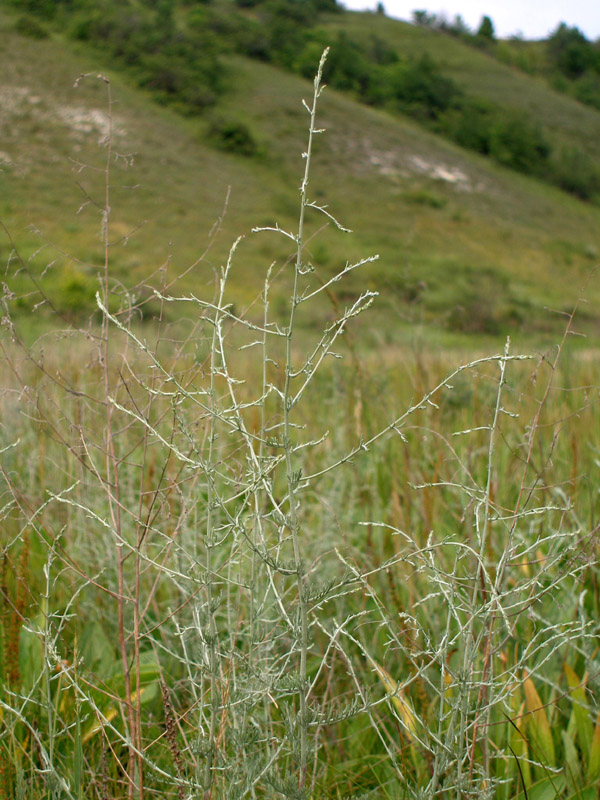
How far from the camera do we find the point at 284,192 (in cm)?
3703

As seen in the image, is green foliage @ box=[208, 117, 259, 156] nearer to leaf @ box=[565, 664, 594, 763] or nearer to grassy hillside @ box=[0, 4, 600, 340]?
grassy hillside @ box=[0, 4, 600, 340]

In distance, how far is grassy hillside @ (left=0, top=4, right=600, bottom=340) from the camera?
26.5 meters

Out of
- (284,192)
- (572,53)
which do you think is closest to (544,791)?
(284,192)

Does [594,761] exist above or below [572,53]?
below

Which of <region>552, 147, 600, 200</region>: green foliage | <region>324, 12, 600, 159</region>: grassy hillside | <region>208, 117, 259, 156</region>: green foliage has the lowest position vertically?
<region>208, 117, 259, 156</region>: green foliage

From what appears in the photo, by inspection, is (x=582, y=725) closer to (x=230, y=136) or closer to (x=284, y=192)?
(x=284, y=192)

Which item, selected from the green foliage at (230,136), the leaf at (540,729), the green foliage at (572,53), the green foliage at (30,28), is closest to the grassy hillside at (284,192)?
the green foliage at (230,136)

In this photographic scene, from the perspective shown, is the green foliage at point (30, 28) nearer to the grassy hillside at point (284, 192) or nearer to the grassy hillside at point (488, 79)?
the grassy hillside at point (284, 192)

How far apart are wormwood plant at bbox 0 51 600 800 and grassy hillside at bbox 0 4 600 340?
17820mm

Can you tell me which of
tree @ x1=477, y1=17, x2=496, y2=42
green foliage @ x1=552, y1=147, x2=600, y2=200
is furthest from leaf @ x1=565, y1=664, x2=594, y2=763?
tree @ x1=477, y1=17, x2=496, y2=42

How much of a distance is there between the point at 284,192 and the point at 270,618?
37.5 metres

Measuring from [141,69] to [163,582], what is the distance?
47.2 m

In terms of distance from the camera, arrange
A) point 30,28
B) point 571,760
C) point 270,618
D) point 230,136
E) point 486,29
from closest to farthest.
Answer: point 571,760 < point 270,618 < point 30,28 < point 230,136 < point 486,29

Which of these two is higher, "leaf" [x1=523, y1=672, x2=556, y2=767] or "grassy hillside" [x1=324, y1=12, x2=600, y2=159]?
"grassy hillside" [x1=324, y1=12, x2=600, y2=159]
